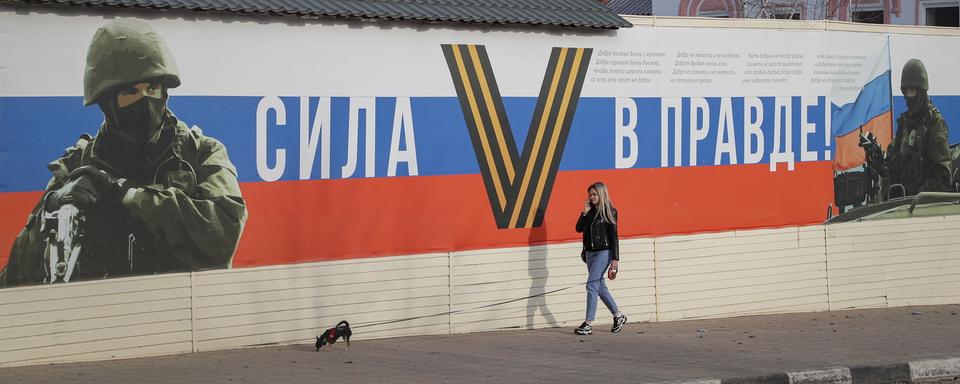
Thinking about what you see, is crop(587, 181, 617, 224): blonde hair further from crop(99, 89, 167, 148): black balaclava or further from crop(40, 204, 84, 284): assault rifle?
crop(40, 204, 84, 284): assault rifle

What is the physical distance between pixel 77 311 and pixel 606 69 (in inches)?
228

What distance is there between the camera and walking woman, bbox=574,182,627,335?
12.2 m

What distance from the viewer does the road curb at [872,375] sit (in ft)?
33.2

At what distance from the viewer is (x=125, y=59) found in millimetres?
10430

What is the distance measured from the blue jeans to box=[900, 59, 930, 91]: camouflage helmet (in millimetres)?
5427

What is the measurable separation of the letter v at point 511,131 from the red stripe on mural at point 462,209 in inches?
5.8

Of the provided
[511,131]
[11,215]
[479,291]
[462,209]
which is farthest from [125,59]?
[479,291]

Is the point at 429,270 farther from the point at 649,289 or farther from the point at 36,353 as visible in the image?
the point at 36,353

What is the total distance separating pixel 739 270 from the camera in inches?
567

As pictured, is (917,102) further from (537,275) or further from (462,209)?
(462,209)

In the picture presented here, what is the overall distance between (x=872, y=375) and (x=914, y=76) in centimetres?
631

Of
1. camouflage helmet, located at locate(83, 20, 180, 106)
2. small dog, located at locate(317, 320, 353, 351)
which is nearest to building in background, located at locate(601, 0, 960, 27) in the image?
small dog, located at locate(317, 320, 353, 351)

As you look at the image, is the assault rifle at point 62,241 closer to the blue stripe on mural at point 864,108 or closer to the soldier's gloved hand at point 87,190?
the soldier's gloved hand at point 87,190

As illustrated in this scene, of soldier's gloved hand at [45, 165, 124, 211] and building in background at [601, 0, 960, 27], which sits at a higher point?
building in background at [601, 0, 960, 27]
